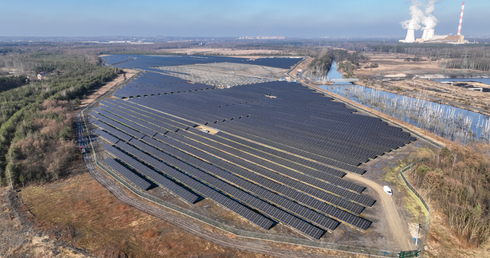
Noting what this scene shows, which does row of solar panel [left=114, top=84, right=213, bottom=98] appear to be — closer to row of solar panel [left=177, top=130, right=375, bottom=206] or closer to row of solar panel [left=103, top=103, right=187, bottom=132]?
row of solar panel [left=103, top=103, right=187, bottom=132]

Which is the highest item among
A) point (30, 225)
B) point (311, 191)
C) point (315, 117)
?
point (315, 117)

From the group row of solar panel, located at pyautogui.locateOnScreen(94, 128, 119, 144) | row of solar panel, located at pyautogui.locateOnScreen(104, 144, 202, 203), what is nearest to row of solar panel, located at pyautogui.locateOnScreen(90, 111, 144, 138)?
row of solar panel, located at pyautogui.locateOnScreen(94, 128, 119, 144)

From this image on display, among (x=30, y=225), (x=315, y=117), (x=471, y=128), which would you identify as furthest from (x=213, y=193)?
(x=471, y=128)

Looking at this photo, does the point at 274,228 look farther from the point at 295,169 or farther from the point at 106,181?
the point at 106,181

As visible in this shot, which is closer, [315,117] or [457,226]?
[457,226]

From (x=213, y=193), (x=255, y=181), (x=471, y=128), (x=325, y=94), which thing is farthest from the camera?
(x=325, y=94)

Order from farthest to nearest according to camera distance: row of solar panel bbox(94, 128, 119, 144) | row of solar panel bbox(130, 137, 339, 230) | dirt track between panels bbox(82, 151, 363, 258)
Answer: row of solar panel bbox(94, 128, 119, 144) < row of solar panel bbox(130, 137, 339, 230) < dirt track between panels bbox(82, 151, 363, 258)

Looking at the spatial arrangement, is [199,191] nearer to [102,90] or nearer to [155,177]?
[155,177]
